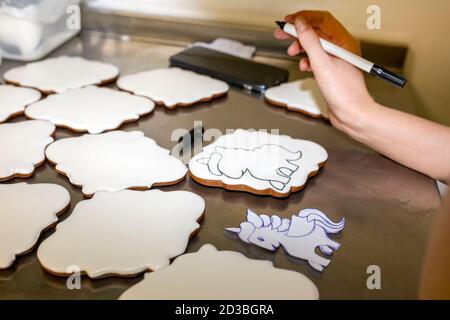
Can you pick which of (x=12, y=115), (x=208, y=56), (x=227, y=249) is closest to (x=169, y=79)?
(x=208, y=56)

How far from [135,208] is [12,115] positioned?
44 cm

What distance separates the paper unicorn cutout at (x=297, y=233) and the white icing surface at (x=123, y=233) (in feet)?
0.28

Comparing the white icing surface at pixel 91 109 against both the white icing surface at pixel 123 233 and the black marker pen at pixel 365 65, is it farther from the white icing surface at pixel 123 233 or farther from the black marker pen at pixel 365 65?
the black marker pen at pixel 365 65

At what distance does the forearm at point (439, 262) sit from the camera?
0.52 meters

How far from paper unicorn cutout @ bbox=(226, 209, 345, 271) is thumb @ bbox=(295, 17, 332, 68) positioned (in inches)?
12.3

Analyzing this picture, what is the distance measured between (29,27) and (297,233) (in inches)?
35.9

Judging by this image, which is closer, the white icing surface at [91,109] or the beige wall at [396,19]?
the white icing surface at [91,109]

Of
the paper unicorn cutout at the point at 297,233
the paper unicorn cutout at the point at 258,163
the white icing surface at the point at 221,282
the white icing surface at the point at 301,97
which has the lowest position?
the white icing surface at the point at 221,282

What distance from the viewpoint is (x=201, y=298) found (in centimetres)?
68

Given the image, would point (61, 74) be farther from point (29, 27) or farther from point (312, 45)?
point (312, 45)

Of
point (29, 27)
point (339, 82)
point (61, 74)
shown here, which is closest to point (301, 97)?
point (339, 82)

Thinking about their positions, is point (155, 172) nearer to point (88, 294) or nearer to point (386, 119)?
point (88, 294)

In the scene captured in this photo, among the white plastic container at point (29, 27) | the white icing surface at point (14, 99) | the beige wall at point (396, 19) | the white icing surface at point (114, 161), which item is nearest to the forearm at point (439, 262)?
the white icing surface at point (114, 161)

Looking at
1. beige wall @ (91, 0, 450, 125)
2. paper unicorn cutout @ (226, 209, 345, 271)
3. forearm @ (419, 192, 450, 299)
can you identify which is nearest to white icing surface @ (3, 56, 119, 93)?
beige wall @ (91, 0, 450, 125)
